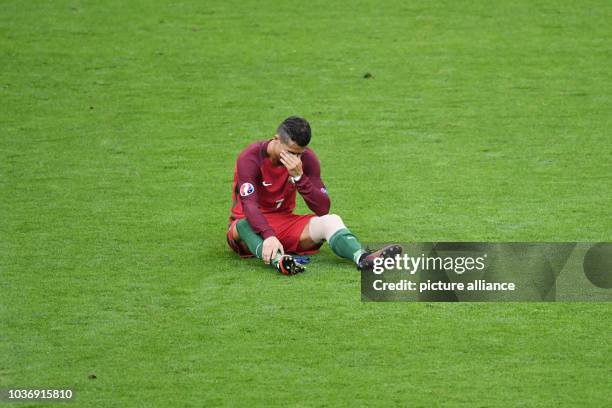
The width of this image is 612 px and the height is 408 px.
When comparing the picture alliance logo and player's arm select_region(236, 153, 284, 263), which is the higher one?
player's arm select_region(236, 153, 284, 263)

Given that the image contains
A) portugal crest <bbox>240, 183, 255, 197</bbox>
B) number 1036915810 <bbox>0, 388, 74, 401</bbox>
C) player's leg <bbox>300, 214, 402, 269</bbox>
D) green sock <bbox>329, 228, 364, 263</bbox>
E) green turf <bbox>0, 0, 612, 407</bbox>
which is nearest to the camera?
number 1036915810 <bbox>0, 388, 74, 401</bbox>

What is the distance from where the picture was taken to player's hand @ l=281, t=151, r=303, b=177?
714 centimetres

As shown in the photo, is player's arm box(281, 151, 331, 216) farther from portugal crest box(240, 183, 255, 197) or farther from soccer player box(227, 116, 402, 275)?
portugal crest box(240, 183, 255, 197)

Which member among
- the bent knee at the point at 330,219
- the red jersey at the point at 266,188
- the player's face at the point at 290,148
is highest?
the player's face at the point at 290,148

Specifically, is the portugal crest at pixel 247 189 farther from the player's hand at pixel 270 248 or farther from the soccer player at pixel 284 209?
the player's hand at pixel 270 248

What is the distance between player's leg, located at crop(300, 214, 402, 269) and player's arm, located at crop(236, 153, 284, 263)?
1.10ft

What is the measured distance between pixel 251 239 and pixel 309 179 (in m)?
0.53

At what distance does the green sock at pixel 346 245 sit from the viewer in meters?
7.10

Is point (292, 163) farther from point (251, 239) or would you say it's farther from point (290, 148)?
point (251, 239)

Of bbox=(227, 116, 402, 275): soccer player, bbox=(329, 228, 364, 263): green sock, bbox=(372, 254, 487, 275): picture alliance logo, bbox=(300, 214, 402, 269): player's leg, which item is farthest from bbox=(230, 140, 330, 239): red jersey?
bbox=(372, 254, 487, 275): picture alliance logo

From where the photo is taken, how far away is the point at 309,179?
23.8 ft

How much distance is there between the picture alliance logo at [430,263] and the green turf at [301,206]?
266 millimetres

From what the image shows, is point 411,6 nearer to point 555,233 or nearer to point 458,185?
point 458,185

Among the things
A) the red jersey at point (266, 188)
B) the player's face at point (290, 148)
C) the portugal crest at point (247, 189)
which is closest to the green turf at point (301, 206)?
the red jersey at point (266, 188)
